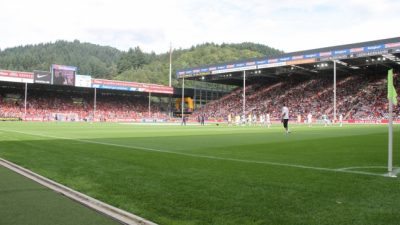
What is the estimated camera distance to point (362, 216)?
521 cm

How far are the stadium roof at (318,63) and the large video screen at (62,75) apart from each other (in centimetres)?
2219

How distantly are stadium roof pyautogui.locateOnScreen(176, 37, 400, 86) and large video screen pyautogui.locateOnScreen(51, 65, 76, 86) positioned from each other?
22.2m

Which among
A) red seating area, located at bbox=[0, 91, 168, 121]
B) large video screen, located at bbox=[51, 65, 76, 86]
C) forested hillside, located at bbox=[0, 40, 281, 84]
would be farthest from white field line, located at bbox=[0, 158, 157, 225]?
forested hillside, located at bbox=[0, 40, 281, 84]

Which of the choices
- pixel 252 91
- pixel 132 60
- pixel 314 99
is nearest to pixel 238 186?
pixel 314 99

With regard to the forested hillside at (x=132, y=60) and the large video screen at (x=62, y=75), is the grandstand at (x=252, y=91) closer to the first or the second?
the large video screen at (x=62, y=75)

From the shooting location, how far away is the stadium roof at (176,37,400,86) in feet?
185

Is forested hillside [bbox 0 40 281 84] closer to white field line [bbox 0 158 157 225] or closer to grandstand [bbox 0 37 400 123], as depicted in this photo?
grandstand [bbox 0 37 400 123]

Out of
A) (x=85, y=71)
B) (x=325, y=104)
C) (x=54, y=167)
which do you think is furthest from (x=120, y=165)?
(x=85, y=71)

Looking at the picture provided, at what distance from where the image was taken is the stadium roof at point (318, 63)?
5641cm

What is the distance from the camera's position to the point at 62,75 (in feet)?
266

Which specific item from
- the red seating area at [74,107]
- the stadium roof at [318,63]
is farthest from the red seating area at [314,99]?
the red seating area at [74,107]

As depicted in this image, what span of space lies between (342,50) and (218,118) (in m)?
29.6

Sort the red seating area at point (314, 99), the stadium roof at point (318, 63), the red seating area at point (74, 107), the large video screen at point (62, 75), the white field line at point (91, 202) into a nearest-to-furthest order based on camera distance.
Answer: the white field line at point (91, 202) → the stadium roof at point (318, 63) → the red seating area at point (314, 99) → the large video screen at point (62, 75) → the red seating area at point (74, 107)

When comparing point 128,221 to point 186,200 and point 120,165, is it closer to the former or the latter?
point 186,200
